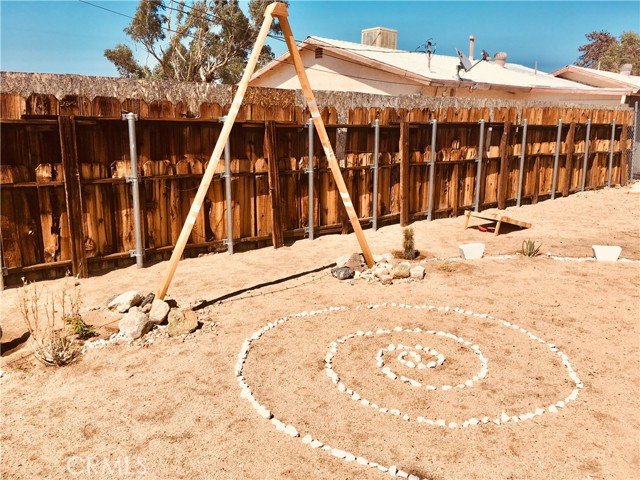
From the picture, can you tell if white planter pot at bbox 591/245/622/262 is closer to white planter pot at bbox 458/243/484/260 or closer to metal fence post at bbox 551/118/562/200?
white planter pot at bbox 458/243/484/260

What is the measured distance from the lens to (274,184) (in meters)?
9.35

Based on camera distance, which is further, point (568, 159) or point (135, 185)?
point (568, 159)

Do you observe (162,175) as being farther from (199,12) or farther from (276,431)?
(199,12)

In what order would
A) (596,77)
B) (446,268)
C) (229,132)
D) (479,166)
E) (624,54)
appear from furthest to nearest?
(624,54) → (596,77) → (479,166) → (446,268) → (229,132)

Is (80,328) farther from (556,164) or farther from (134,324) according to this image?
(556,164)

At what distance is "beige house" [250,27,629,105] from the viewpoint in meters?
19.6

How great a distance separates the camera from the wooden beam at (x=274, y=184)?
361 inches

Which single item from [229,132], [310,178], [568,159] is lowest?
[310,178]

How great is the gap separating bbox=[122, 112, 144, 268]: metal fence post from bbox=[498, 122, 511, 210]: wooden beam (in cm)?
923

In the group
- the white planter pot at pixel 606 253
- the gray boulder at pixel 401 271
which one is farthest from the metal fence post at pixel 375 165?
the white planter pot at pixel 606 253

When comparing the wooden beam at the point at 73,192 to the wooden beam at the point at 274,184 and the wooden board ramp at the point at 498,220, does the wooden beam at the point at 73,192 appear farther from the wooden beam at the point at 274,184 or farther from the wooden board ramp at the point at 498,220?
the wooden board ramp at the point at 498,220

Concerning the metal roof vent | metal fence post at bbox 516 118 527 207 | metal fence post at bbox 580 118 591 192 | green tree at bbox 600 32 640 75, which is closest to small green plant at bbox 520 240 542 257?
metal fence post at bbox 516 118 527 207

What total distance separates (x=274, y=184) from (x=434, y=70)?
1453 centimetres

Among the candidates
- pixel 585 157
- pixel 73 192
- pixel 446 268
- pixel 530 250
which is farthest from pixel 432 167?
pixel 73 192
